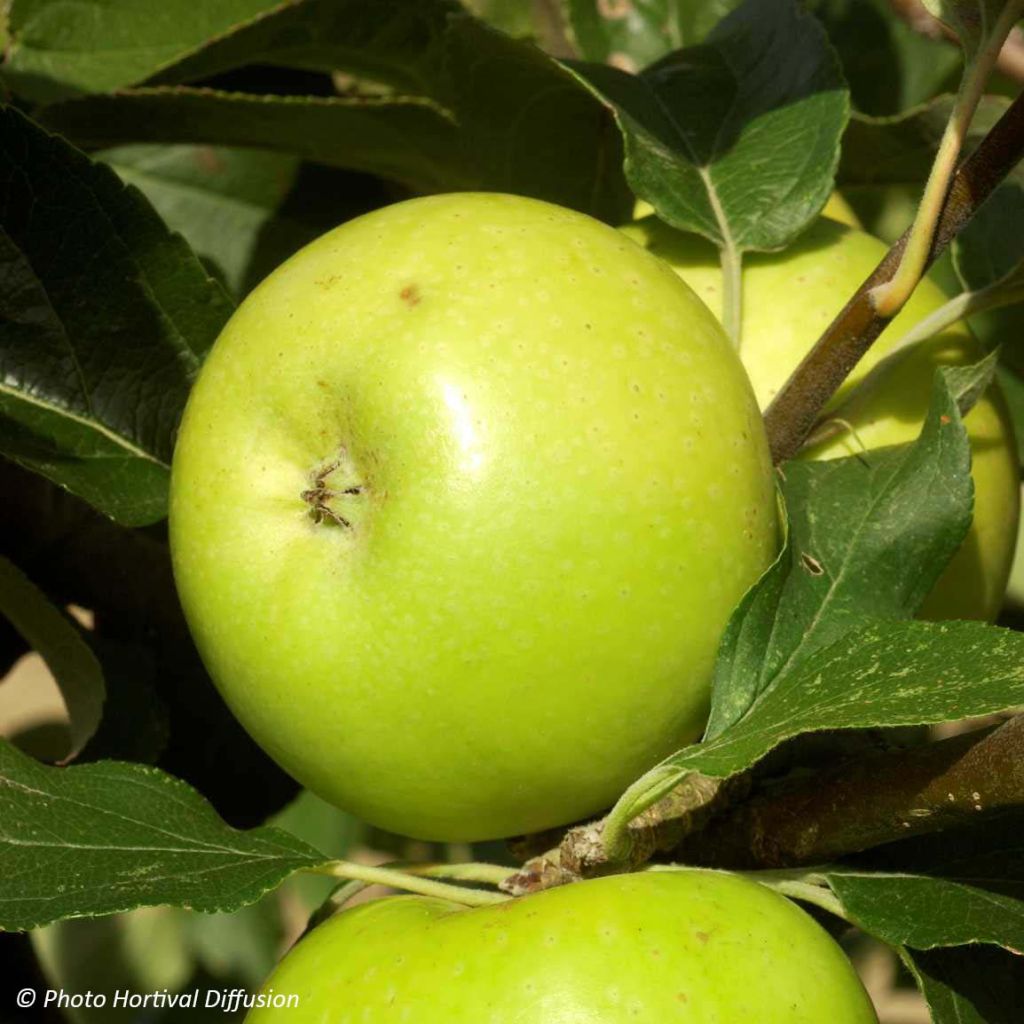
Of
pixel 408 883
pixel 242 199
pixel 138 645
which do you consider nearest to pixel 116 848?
pixel 408 883

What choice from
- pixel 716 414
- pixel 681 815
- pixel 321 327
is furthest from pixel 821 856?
pixel 321 327

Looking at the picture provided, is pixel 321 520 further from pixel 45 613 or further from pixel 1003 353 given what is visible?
pixel 1003 353

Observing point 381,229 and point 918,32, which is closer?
point 381,229

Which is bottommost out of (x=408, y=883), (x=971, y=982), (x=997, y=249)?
(x=971, y=982)

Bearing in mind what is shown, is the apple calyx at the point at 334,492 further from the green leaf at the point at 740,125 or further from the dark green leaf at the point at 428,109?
the dark green leaf at the point at 428,109

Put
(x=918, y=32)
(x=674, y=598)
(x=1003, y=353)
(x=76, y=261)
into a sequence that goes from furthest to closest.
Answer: (x=918, y=32) → (x=1003, y=353) → (x=76, y=261) → (x=674, y=598)

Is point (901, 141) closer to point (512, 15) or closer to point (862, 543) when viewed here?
point (862, 543)

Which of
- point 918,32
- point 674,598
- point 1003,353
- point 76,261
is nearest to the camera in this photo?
point 674,598

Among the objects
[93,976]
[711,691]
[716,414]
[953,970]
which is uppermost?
[716,414]
